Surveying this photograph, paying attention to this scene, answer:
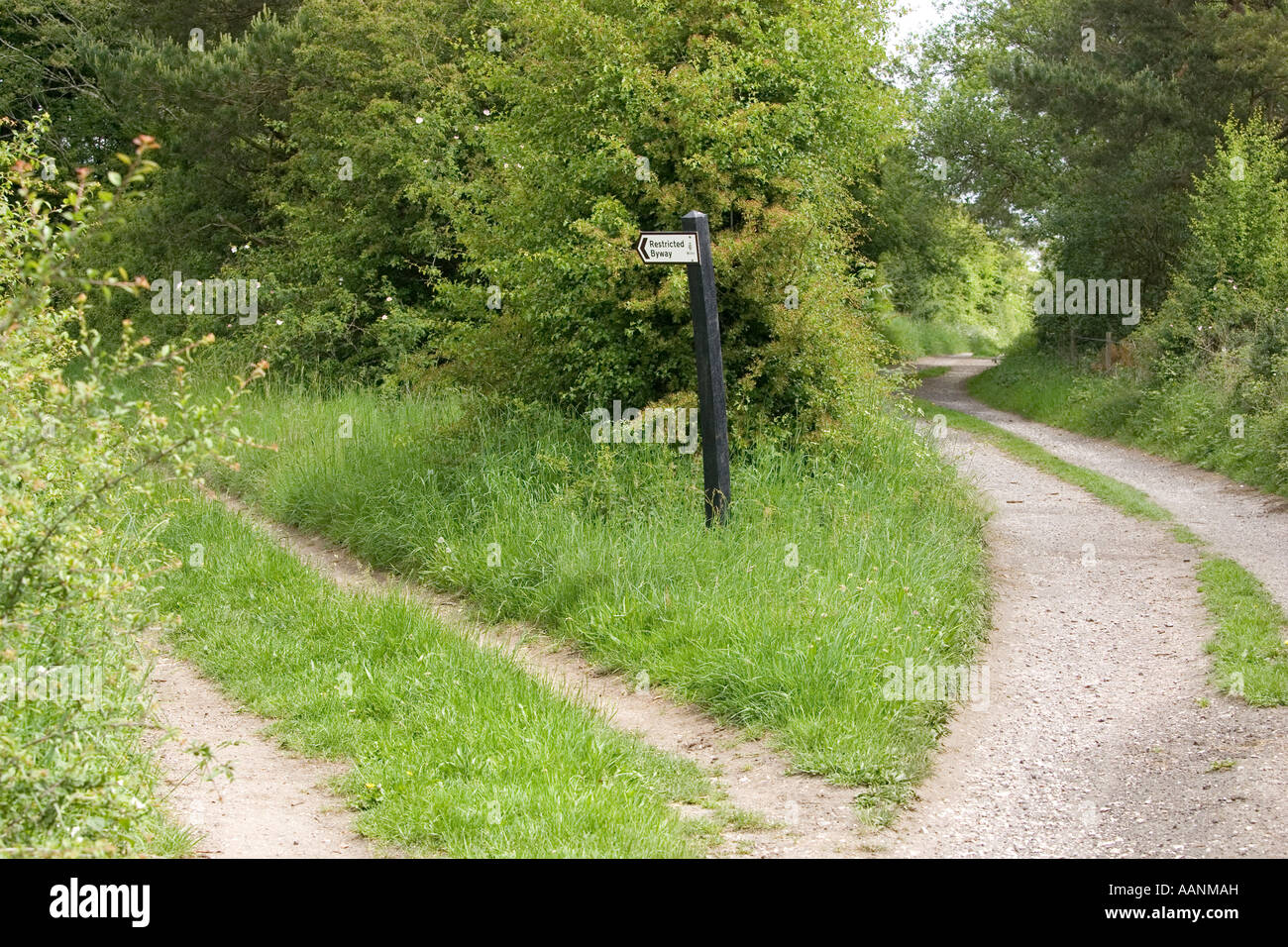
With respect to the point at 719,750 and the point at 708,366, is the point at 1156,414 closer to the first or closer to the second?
the point at 708,366

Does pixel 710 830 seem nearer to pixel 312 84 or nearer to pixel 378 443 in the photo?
pixel 378 443

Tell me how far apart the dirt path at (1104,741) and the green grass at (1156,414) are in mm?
4565

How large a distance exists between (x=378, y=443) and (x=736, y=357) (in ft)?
12.2

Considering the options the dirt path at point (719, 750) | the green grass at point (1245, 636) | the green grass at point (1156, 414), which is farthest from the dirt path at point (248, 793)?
the green grass at point (1156, 414)

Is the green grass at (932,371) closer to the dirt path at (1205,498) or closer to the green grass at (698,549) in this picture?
the dirt path at (1205,498)

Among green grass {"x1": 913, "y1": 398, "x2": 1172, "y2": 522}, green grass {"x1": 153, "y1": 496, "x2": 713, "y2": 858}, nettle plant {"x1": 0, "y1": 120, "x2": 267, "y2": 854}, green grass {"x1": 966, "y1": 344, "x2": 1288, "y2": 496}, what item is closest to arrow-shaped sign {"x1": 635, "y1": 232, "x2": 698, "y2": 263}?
green grass {"x1": 153, "y1": 496, "x2": 713, "y2": 858}

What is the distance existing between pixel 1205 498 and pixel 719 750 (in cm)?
941

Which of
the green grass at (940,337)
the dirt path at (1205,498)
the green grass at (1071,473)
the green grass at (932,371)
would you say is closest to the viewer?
the dirt path at (1205,498)

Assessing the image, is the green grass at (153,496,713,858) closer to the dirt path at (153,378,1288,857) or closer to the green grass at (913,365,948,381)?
the dirt path at (153,378,1288,857)

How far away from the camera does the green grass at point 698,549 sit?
6.57 meters

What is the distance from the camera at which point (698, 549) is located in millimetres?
8391

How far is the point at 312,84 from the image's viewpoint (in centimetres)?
2098

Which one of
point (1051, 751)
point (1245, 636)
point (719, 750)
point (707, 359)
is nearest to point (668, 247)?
point (707, 359)

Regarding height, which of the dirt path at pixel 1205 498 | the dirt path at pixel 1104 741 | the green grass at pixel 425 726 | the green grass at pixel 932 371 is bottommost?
the dirt path at pixel 1104 741
